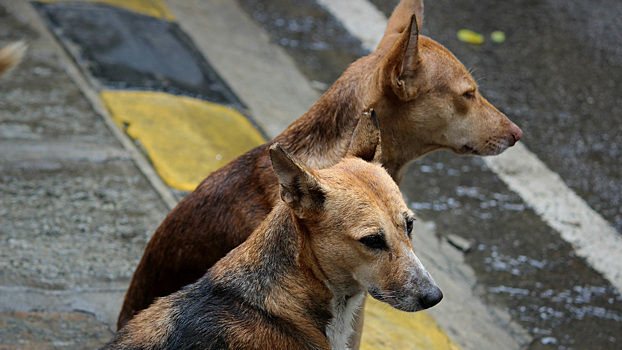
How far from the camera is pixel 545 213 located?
6250 mm

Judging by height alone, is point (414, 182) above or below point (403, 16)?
below

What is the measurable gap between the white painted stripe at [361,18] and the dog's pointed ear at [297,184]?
5256 mm

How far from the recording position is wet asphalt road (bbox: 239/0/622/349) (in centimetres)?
543

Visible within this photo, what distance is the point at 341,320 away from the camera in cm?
325

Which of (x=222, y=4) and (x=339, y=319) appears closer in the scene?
(x=339, y=319)

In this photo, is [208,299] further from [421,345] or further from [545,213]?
[545,213]

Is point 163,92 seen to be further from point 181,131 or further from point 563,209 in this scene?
point 563,209

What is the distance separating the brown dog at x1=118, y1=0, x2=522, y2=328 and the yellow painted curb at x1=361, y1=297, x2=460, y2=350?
106 centimetres

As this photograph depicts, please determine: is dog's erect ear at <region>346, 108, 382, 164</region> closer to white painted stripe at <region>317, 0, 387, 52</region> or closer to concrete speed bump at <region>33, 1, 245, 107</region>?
concrete speed bump at <region>33, 1, 245, 107</region>

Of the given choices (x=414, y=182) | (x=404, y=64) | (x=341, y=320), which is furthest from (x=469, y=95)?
(x=414, y=182)

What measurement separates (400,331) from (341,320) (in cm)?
151

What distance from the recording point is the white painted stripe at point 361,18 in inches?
324

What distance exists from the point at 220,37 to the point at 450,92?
14.0 ft

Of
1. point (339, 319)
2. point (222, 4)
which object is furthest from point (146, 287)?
point (222, 4)
